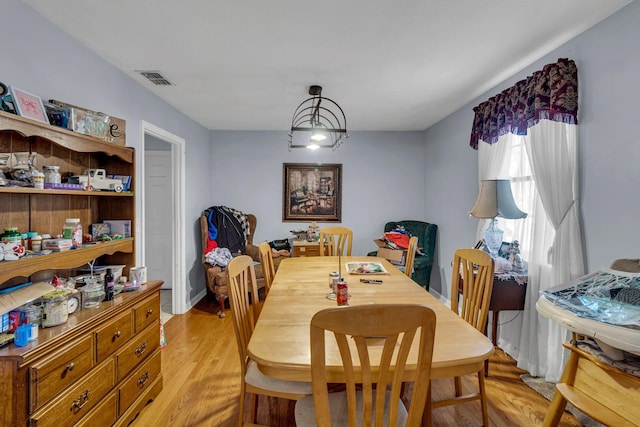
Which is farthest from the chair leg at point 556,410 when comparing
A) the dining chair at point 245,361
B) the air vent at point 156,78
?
the air vent at point 156,78

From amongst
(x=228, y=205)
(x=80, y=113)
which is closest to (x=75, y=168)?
(x=80, y=113)

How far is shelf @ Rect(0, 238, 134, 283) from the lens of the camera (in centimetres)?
134

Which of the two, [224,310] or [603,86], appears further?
[224,310]

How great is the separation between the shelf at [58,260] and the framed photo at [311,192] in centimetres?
273

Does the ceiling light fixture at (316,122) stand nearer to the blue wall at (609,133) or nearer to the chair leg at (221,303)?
the blue wall at (609,133)

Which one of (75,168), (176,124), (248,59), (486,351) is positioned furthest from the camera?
(176,124)

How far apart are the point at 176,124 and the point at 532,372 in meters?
4.05

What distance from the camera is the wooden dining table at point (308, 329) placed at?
111cm

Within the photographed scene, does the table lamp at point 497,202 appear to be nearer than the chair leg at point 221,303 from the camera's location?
Yes

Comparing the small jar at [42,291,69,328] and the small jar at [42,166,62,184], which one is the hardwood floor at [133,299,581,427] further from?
the small jar at [42,166,62,184]

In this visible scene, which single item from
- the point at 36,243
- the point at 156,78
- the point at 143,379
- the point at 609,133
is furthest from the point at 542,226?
the point at 156,78

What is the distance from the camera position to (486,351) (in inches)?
46.5

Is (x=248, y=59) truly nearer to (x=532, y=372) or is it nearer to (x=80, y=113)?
(x=80, y=113)

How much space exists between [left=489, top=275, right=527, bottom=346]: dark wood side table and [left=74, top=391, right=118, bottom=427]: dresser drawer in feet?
8.15
